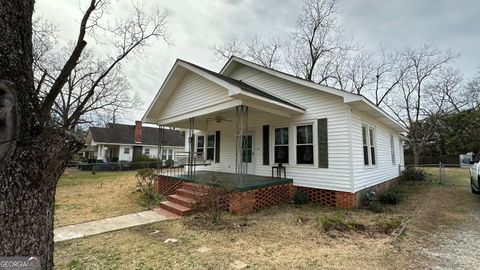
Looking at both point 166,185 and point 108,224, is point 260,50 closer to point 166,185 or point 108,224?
point 166,185

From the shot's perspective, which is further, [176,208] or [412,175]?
[412,175]

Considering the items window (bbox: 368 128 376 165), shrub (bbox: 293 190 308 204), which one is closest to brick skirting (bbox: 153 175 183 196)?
shrub (bbox: 293 190 308 204)

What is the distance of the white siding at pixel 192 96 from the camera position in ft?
27.0

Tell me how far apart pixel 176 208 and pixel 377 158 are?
8.50 meters

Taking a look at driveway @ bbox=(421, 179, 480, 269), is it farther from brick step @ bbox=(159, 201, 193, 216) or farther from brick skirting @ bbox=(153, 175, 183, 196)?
brick skirting @ bbox=(153, 175, 183, 196)

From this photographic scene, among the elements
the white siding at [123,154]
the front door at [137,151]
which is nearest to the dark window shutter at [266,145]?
the front door at [137,151]

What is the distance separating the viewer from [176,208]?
7.02 meters

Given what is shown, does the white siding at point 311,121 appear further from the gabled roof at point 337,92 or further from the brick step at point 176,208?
the brick step at point 176,208

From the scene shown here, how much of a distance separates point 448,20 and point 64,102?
92.2 feet

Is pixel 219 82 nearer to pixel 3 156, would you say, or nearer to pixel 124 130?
pixel 3 156

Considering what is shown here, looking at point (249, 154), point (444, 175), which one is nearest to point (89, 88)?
point (249, 154)

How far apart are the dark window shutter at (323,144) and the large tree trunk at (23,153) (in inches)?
304

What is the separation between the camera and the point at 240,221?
20.1 ft

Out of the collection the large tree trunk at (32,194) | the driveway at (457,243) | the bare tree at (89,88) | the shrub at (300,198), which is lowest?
the driveway at (457,243)
